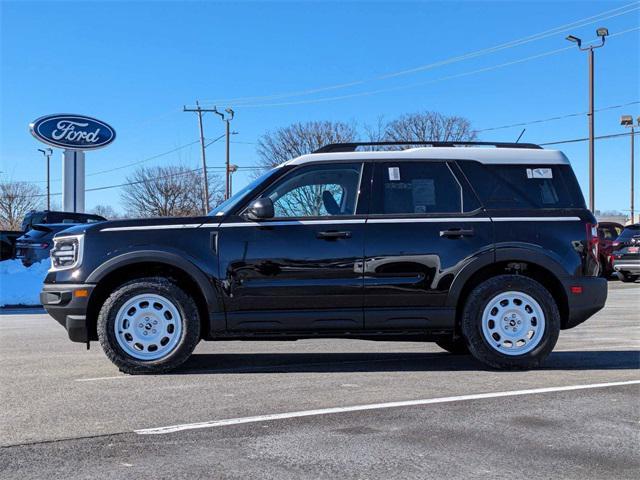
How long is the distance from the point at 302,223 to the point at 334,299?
2.38 feet

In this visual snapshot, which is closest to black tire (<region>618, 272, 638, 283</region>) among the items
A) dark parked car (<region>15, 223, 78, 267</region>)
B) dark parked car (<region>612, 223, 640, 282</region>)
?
dark parked car (<region>612, 223, 640, 282</region>)

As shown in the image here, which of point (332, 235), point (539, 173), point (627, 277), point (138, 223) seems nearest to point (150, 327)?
point (138, 223)

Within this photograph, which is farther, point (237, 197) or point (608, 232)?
point (608, 232)

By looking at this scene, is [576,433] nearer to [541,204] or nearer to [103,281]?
[541,204]

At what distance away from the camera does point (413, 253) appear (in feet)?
19.7

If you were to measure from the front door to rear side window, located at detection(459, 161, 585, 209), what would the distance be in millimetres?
1225

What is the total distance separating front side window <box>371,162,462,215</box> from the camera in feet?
20.2

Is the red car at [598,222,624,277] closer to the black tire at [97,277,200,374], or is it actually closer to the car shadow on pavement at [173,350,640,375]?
the car shadow on pavement at [173,350,640,375]

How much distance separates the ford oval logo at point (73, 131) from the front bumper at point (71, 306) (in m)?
22.3

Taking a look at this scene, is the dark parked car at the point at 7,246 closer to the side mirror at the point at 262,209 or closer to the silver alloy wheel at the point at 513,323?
the side mirror at the point at 262,209

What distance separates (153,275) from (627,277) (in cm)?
1748

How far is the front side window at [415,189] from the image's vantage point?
243 inches

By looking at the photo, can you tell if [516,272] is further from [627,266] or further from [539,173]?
[627,266]

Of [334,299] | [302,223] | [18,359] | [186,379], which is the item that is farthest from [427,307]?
[18,359]
